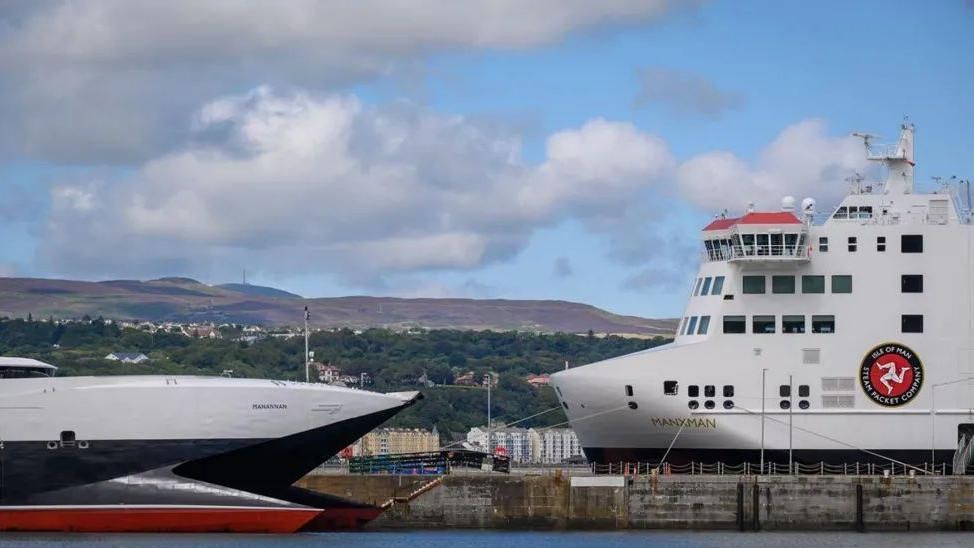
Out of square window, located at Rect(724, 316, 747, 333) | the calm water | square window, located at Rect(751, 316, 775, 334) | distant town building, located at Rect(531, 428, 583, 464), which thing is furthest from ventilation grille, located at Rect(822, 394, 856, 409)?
distant town building, located at Rect(531, 428, 583, 464)

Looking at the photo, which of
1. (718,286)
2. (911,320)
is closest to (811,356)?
(911,320)

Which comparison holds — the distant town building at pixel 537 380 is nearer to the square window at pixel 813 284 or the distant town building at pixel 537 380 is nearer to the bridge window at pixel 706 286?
the bridge window at pixel 706 286

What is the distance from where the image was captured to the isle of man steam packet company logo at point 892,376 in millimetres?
60875

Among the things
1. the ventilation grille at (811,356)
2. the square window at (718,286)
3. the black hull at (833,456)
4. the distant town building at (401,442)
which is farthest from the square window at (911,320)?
the distant town building at (401,442)

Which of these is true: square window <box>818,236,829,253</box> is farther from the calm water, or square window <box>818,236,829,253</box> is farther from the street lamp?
the calm water

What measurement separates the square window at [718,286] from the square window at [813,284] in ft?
8.44

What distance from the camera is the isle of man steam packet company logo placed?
60.9 meters

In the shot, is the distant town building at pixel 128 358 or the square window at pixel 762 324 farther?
the distant town building at pixel 128 358

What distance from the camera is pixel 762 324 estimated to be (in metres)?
61.4

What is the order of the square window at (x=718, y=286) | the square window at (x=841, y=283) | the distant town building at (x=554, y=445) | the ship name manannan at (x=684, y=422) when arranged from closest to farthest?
1. the ship name manannan at (x=684, y=422)
2. the square window at (x=841, y=283)
3. the square window at (x=718, y=286)
4. the distant town building at (x=554, y=445)

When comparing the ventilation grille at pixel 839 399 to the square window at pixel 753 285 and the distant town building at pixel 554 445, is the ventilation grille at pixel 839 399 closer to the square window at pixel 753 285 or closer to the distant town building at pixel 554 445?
the square window at pixel 753 285

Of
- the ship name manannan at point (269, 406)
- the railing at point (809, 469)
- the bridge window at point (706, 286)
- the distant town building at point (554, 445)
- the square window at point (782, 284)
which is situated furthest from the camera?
the distant town building at point (554, 445)

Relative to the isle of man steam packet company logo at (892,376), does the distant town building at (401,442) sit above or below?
below

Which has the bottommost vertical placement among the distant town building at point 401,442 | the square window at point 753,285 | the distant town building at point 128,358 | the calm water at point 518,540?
the calm water at point 518,540
